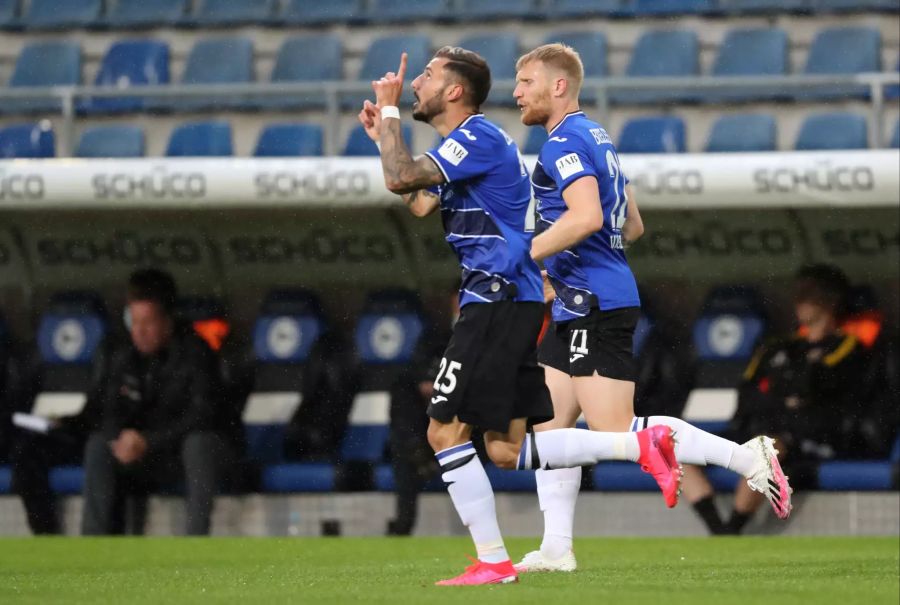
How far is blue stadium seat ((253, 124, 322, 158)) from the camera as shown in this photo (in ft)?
39.4

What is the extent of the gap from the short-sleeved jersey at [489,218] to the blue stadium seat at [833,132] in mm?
5575

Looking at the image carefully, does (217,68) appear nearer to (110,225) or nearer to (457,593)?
(110,225)

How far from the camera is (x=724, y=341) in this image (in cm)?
1134

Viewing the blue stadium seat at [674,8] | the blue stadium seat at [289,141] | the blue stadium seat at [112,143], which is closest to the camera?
the blue stadium seat at [289,141]

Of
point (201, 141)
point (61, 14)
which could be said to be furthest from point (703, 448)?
point (61, 14)

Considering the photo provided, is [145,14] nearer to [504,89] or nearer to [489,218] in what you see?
[504,89]

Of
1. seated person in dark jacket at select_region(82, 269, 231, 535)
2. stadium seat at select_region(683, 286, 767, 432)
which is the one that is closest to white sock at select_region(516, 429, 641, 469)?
seated person in dark jacket at select_region(82, 269, 231, 535)

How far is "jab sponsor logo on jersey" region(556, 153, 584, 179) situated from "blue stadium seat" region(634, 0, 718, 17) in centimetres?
745

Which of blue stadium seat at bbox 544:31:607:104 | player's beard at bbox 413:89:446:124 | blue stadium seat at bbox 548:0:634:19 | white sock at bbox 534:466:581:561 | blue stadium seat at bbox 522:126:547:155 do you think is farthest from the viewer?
blue stadium seat at bbox 548:0:634:19

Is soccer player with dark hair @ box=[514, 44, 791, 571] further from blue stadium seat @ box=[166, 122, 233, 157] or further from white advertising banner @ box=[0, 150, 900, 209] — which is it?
blue stadium seat @ box=[166, 122, 233, 157]

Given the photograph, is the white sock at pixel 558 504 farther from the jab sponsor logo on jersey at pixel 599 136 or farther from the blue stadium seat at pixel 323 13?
the blue stadium seat at pixel 323 13

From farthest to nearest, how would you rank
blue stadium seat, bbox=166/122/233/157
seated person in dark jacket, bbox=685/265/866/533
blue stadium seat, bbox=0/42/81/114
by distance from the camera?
blue stadium seat, bbox=0/42/81/114
blue stadium seat, bbox=166/122/233/157
seated person in dark jacket, bbox=685/265/866/533

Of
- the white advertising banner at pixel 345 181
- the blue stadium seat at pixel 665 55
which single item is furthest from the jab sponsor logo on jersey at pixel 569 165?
Result: the blue stadium seat at pixel 665 55

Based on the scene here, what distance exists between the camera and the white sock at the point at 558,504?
21.9 feet
